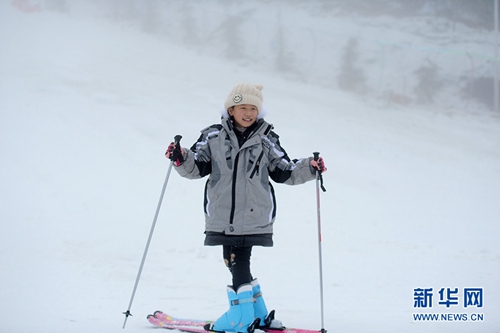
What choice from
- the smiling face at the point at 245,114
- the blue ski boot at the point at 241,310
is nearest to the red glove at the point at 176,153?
the smiling face at the point at 245,114

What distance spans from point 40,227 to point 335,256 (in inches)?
145

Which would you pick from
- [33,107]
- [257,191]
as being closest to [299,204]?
[257,191]

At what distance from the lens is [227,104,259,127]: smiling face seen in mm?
3486

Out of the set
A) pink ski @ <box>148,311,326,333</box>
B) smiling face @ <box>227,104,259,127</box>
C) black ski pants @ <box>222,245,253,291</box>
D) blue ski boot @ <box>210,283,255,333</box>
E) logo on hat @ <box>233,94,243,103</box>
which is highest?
logo on hat @ <box>233,94,243,103</box>

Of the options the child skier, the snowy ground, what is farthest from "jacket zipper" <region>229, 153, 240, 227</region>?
the snowy ground

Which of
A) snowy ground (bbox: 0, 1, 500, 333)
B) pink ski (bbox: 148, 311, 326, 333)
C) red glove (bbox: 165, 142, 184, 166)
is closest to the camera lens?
red glove (bbox: 165, 142, 184, 166)

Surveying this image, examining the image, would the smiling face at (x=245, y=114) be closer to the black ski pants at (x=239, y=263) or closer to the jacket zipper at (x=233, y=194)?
the jacket zipper at (x=233, y=194)

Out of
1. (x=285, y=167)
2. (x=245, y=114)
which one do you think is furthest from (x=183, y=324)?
(x=245, y=114)

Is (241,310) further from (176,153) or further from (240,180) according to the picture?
(176,153)

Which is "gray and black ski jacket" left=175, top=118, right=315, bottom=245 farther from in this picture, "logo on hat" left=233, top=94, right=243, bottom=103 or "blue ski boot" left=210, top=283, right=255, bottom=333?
"blue ski boot" left=210, top=283, right=255, bottom=333

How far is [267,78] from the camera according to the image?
2019cm

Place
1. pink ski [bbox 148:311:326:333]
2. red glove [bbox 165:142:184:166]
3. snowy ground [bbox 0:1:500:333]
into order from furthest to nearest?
snowy ground [bbox 0:1:500:333]
pink ski [bbox 148:311:326:333]
red glove [bbox 165:142:184:166]

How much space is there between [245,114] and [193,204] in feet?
16.9

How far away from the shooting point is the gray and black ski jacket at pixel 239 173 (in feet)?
10.9
